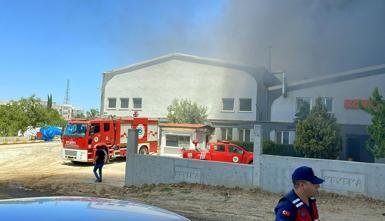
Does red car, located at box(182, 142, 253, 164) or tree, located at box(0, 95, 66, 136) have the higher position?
tree, located at box(0, 95, 66, 136)

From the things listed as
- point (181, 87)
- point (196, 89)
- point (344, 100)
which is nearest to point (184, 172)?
point (344, 100)

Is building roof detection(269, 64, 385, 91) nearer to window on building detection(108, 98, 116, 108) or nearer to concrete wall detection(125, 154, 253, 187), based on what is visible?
window on building detection(108, 98, 116, 108)

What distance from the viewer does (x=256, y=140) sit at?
16.5 meters

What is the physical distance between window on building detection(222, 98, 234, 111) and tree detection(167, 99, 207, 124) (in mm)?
2041

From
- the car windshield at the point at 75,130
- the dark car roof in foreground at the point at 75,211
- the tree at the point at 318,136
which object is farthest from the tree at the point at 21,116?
the dark car roof in foreground at the point at 75,211

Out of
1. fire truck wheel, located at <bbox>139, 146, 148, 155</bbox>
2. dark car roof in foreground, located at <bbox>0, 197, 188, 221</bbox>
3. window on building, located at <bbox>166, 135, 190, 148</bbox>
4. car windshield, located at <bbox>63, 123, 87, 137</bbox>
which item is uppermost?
car windshield, located at <bbox>63, 123, 87, 137</bbox>

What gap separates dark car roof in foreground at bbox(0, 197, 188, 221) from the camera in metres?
2.48

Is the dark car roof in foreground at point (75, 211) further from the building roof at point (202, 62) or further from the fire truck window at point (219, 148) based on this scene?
the building roof at point (202, 62)

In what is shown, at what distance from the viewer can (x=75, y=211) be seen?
8.68 ft

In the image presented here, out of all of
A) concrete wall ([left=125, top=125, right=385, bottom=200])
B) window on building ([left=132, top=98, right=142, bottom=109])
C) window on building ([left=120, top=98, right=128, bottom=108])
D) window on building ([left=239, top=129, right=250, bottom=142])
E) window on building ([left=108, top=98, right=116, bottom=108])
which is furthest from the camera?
window on building ([left=108, top=98, right=116, bottom=108])

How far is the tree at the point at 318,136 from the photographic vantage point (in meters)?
27.9

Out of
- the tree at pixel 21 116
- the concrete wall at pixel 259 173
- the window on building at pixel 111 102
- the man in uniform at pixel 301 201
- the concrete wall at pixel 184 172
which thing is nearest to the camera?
the man in uniform at pixel 301 201

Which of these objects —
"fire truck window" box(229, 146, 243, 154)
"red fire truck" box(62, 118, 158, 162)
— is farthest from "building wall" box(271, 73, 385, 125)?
"red fire truck" box(62, 118, 158, 162)

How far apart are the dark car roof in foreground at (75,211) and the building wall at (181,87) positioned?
1523 inches
